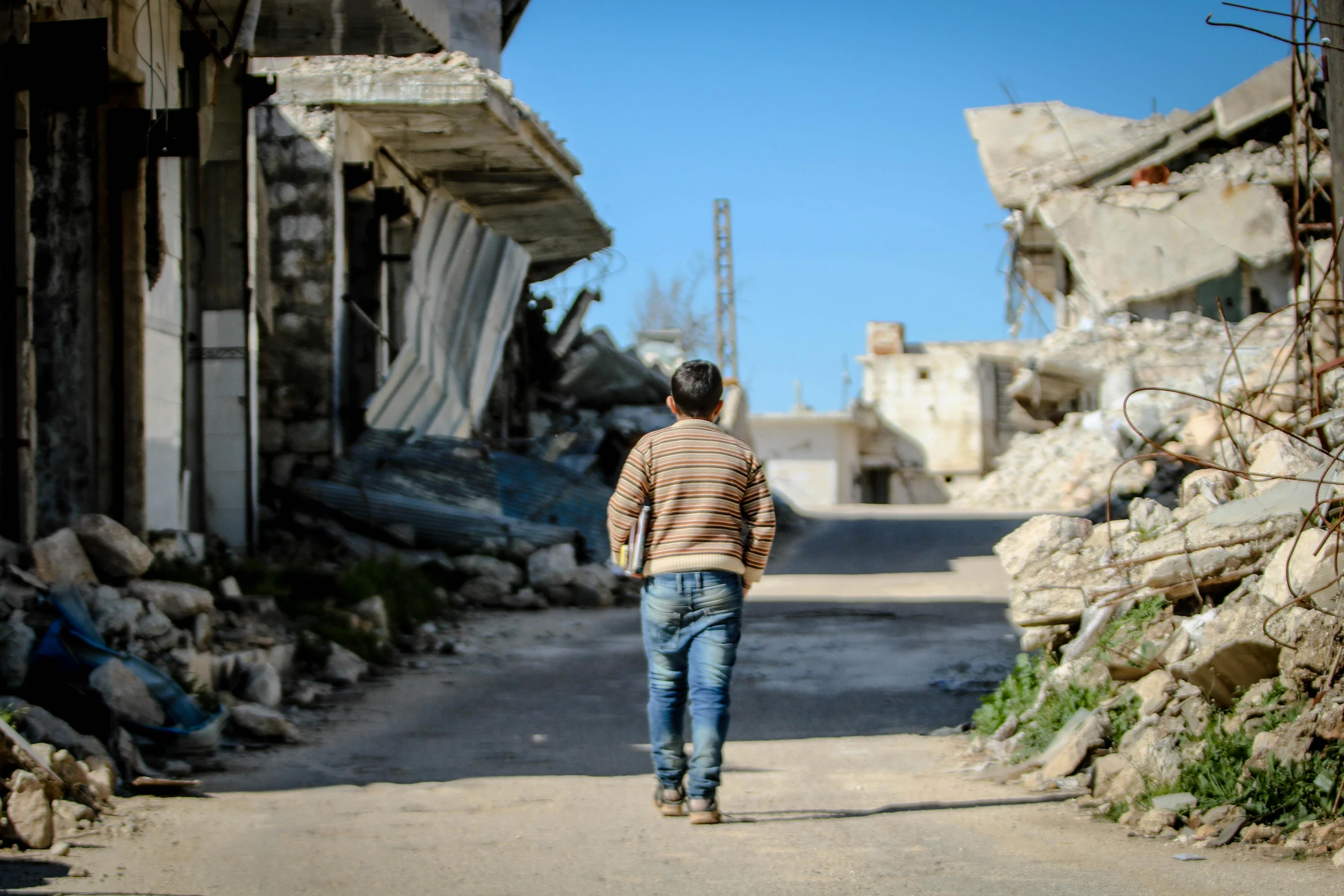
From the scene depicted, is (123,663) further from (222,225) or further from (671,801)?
(222,225)

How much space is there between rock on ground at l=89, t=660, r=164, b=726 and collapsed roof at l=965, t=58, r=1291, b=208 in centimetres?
2228

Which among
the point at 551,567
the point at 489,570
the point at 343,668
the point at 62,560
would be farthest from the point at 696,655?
the point at 551,567

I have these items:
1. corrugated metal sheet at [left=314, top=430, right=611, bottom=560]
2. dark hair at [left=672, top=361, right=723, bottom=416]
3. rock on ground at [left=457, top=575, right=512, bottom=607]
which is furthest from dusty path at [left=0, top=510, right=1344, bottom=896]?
corrugated metal sheet at [left=314, top=430, right=611, bottom=560]

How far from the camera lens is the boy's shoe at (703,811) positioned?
183 inches

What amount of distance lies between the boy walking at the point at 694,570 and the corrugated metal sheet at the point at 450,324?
342 inches

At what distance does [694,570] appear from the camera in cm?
459

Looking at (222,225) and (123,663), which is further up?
(222,225)

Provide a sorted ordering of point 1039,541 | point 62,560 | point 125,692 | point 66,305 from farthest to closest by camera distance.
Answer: point 66,305 → point 62,560 → point 1039,541 → point 125,692

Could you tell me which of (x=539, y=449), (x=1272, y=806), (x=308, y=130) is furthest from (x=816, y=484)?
(x=1272, y=806)

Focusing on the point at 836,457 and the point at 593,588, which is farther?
the point at 836,457

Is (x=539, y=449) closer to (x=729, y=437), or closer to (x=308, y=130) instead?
(x=308, y=130)

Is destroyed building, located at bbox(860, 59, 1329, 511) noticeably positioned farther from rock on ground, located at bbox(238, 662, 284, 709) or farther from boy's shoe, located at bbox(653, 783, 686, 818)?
boy's shoe, located at bbox(653, 783, 686, 818)

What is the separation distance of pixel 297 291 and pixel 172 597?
20.1 ft

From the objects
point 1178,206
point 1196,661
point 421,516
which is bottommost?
point 1196,661
